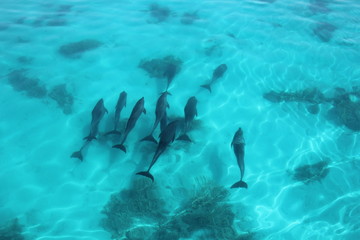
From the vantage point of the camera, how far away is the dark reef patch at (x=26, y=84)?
8.07 m

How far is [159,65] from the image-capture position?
30.0 feet

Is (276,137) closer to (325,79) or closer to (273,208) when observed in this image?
(273,208)

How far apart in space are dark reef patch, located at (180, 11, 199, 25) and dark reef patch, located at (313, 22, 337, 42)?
18.4 ft

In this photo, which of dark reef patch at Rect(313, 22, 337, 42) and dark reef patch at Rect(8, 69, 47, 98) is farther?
dark reef patch at Rect(313, 22, 337, 42)

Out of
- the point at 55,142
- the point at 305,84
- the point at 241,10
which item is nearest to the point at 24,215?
the point at 55,142

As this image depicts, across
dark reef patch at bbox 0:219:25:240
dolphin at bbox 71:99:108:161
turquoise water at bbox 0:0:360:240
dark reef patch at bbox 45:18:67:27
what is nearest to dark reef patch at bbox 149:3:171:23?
turquoise water at bbox 0:0:360:240

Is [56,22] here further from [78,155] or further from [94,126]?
[78,155]

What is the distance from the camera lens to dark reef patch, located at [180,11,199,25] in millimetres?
11745

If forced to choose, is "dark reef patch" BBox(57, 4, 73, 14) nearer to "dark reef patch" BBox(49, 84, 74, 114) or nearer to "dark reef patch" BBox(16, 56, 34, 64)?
"dark reef patch" BBox(16, 56, 34, 64)

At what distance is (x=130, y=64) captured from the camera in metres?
9.20

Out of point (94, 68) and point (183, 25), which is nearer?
point (94, 68)

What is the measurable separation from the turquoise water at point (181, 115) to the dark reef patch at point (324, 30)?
8cm

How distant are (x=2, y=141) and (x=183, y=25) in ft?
27.9

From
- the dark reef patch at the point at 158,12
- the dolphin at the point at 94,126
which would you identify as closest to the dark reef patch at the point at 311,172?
the dolphin at the point at 94,126
